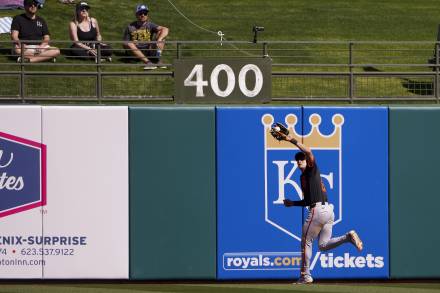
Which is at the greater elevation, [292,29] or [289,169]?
[292,29]

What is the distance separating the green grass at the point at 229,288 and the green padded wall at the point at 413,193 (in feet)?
1.61

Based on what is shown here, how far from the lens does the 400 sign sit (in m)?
17.5

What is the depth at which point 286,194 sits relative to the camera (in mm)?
17047

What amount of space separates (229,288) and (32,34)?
5654 millimetres

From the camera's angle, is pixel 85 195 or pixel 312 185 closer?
pixel 312 185

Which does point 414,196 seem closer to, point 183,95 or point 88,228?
point 183,95

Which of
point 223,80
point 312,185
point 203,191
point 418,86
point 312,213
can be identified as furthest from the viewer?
point 418,86

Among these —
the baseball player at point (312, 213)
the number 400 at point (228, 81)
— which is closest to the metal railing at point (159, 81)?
the number 400 at point (228, 81)

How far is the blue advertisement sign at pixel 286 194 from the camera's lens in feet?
55.8

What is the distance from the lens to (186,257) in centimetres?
1694

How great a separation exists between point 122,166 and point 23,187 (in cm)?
151

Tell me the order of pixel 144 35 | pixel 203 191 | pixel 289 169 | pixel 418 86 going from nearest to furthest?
pixel 203 191, pixel 289 169, pixel 144 35, pixel 418 86

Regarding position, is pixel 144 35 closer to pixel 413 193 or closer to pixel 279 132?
pixel 279 132

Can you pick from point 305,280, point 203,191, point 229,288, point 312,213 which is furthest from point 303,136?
point 229,288
